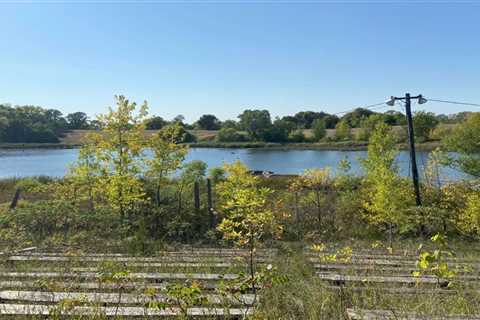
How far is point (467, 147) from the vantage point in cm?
1273

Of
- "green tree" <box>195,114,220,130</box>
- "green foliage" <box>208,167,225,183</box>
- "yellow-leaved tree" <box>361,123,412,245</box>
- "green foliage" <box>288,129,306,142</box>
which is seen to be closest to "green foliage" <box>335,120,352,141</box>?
"green foliage" <box>288,129,306,142</box>

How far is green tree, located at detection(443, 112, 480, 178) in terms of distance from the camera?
481 inches

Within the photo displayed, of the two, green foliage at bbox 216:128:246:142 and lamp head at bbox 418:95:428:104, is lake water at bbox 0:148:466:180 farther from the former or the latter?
green foliage at bbox 216:128:246:142

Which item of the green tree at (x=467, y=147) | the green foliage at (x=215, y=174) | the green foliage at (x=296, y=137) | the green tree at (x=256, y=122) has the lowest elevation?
the green foliage at (x=215, y=174)

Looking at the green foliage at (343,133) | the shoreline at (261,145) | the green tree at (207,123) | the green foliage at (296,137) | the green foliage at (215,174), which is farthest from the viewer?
the green tree at (207,123)

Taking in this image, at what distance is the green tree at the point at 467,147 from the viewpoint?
40.1ft

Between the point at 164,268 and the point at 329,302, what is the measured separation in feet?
9.80

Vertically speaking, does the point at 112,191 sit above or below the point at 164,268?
above

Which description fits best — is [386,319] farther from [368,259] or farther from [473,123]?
[473,123]

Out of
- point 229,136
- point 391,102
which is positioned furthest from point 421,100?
point 229,136

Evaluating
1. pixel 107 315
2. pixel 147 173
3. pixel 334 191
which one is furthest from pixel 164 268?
pixel 334 191

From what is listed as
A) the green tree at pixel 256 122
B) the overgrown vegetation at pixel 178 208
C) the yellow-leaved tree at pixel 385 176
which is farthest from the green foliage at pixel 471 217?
the green tree at pixel 256 122

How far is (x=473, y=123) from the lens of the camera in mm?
14156

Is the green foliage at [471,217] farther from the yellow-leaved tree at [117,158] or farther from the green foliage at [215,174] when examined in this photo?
the green foliage at [215,174]
